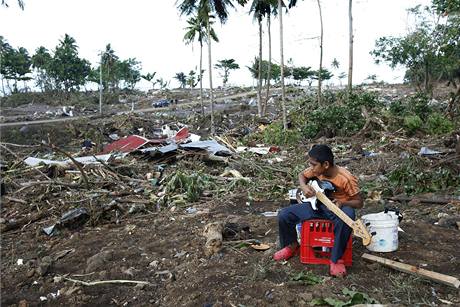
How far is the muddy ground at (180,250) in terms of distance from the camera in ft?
10.1

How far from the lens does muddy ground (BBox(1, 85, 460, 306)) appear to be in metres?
3.08

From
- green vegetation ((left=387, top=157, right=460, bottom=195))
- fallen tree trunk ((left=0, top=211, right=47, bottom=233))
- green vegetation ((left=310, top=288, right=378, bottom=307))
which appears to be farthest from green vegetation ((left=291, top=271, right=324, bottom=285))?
fallen tree trunk ((left=0, top=211, right=47, bottom=233))

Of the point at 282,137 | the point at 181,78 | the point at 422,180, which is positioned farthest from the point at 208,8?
the point at 181,78

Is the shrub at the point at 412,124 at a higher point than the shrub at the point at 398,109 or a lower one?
lower

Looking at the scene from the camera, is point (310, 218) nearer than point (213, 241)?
Yes

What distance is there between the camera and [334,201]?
3256mm

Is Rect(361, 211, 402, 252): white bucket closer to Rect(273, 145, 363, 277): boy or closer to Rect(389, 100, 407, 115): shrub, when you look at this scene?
Rect(273, 145, 363, 277): boy

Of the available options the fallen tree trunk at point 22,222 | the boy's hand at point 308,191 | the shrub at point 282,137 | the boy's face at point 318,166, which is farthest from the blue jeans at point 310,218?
the shrub at point 282,137

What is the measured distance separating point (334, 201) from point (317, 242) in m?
0.35

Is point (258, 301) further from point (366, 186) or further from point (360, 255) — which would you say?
point (366, 186)

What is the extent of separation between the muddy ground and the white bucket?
0.32 ft

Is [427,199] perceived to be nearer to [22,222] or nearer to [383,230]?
[383,230]

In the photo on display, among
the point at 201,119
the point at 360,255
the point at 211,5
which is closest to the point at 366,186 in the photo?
the point at 360,255

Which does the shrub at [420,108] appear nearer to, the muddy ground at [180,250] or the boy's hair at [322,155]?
the muddy ground at [180,250]
